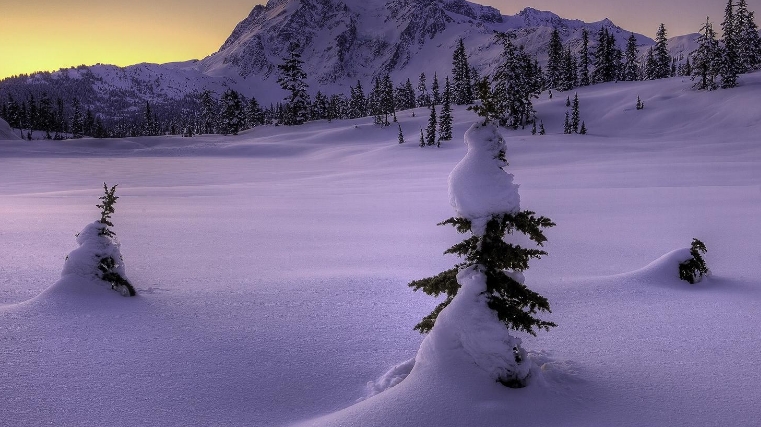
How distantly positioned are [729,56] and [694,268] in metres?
69.8

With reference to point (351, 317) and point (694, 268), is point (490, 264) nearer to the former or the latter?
point (351, 317)

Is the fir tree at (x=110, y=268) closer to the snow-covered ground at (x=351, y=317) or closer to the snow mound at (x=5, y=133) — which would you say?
the snow-covered ground at (x=351, y=317)

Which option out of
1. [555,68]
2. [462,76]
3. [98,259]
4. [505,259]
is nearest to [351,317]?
[505,259]

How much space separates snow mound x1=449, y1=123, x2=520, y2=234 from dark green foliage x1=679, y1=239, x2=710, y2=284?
5376 millimetres

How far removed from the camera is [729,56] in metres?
59.0

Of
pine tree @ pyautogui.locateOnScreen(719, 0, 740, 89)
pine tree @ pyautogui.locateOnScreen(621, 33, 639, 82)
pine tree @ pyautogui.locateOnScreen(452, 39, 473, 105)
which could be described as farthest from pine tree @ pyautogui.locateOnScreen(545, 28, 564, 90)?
pine tree @ pyautogui.locateOnScreen(719, 0, 740, 89)

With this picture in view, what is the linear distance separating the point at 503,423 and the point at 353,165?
40.9m

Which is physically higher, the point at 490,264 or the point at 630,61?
the point at 630,61

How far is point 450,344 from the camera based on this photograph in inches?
165

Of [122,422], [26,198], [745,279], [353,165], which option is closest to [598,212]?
[745,279]

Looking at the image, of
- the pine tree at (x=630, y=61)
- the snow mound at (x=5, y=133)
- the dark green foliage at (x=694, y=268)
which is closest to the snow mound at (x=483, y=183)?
the dark green foliage at (x=694, y=268)

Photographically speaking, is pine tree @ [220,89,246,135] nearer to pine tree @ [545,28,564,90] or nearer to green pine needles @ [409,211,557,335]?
pine tree @ [545,28,564,90]

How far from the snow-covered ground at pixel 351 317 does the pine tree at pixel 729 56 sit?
5311 centimetres

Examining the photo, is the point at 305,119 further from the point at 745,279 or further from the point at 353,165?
the point at 745,279
